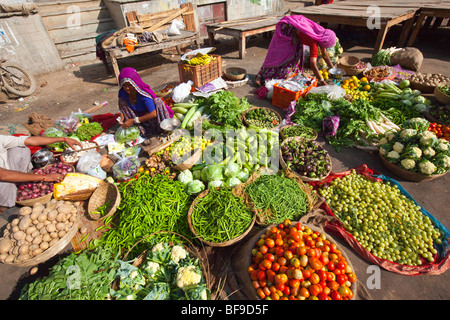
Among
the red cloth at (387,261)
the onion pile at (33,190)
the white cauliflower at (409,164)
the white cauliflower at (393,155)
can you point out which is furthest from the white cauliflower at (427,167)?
the onion pile at (33,190)

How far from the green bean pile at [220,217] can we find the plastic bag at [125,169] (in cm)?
152

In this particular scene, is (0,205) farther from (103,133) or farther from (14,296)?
(103,133)

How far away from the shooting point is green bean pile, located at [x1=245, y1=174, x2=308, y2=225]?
278cm

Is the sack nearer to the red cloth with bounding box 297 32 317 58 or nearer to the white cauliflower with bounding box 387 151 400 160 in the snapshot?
the red cloth with bounding box 297 32 317 58

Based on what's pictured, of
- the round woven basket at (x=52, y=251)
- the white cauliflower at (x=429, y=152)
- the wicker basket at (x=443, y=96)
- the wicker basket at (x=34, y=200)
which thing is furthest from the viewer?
the wicker basket at (x=443, y=96)

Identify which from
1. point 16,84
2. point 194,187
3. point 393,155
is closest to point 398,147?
point 393,155

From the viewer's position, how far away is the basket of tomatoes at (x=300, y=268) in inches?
77.0

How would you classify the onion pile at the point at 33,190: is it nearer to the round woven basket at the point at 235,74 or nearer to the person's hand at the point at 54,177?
the person's hand at the point at 54,177

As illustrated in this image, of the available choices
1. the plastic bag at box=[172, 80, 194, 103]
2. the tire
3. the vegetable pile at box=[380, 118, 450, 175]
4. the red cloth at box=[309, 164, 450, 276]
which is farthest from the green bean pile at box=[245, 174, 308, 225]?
the tire

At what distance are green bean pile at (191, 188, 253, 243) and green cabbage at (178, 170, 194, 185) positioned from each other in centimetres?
62

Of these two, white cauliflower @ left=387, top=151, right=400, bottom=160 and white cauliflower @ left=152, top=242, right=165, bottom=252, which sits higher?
white cauliflower @ left=152, top=242, right=165, bottom=252

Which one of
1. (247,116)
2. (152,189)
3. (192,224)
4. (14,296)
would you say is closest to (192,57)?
(247,116)

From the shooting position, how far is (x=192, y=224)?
2.77 m

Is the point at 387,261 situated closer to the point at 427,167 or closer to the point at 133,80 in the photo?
the point at 427,167
